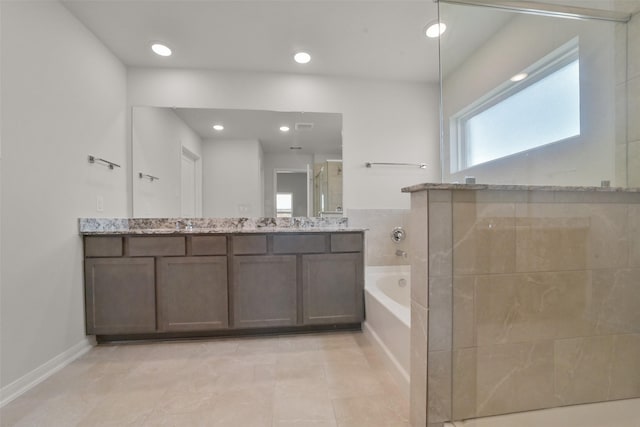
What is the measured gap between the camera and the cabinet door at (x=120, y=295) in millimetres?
1852

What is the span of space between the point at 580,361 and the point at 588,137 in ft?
3.78

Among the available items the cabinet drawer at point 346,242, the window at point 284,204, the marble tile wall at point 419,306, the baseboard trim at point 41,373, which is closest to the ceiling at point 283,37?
the window at point 284,204

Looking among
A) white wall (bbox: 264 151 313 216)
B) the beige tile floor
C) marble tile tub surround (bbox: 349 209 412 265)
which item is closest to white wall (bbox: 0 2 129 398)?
the beige tile floor

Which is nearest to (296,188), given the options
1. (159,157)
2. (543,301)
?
(159,157)

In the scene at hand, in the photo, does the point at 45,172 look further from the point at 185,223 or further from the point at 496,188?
the point at 496,188

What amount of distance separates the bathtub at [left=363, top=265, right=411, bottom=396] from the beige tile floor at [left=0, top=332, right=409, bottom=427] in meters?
0.09

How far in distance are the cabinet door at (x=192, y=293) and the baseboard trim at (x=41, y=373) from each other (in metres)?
0.52

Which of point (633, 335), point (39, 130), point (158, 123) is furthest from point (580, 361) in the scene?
point (158, 123)

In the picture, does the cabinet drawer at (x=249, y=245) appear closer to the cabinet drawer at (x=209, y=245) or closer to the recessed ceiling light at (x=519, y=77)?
the cabinet drawer at (x=209, y=245)

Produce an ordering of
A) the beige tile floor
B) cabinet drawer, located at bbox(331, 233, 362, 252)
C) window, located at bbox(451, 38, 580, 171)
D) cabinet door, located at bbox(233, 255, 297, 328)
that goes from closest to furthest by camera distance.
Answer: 1. the beige tile floor
2. window, located at bbox(451, 38, 580, 171)
3. cabinet door, located at bbox(233, 255, 297, 328)
4. cabinet drawer, located at bbox(331, 233, 362, 252)

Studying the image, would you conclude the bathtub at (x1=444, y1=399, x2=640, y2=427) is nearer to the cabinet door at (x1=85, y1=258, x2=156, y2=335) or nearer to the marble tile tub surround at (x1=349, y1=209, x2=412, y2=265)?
the marble tile tub surround at (x1=349, y1=209, x2=412, y2=265)

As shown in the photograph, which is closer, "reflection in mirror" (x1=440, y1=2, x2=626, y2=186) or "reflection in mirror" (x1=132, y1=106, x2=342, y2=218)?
"reflection in mirror" (x1=440, y1=2, x2=626, y2=186)

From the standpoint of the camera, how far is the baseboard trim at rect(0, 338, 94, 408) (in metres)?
1.33

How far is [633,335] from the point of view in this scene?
3.76 ft
